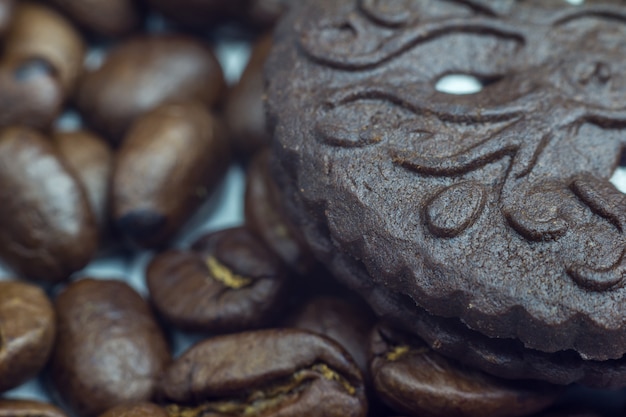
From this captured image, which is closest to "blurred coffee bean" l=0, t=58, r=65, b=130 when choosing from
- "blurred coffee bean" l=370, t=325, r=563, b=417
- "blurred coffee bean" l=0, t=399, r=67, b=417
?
"blurred coffee bean" l=0, t=399, r=67, b=417

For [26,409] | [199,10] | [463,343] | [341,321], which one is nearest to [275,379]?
Result: [341,321]

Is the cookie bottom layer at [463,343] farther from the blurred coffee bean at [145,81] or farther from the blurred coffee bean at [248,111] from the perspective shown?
the blurred coffee bean at [145,81]

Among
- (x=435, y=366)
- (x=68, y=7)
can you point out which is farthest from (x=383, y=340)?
(x=68, y=7)

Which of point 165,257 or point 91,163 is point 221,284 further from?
point 91,163

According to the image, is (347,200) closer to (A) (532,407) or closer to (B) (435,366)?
(B) (435,366)

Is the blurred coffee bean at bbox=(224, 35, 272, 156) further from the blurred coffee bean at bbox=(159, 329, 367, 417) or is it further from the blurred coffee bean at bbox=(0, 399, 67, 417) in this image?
the blurred coffee bean at bbox=(0, 399, 67, 417)
